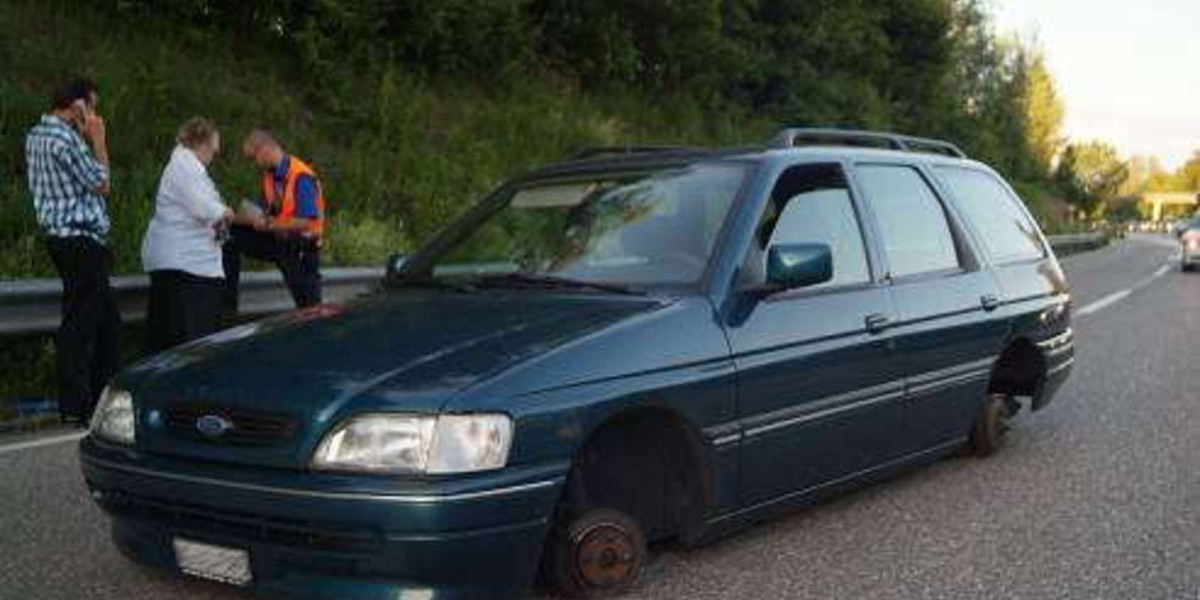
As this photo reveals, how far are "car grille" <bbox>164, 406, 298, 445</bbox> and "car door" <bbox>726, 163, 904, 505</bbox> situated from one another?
1.57 meters

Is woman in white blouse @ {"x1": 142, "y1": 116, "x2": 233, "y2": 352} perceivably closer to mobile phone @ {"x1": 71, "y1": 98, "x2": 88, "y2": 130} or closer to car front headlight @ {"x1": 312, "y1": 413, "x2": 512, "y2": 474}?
mobile phone @ {"x1": 71, "y1": 98, "x2": 88, "y2": 130}

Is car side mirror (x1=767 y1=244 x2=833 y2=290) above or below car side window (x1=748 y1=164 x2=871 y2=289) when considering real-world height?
below

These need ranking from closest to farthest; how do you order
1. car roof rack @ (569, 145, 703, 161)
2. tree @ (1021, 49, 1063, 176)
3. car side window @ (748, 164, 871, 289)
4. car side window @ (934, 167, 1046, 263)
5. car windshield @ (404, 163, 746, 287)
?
car windshield @ (404, 163, 746, 287) → car side window @ (748, 164, 871, 289) → car roof rack @ (569, 145, 703, 161) → car side window @ (934, 167, 1046, 263) → tree @ (1021, 49, 1063, 176)

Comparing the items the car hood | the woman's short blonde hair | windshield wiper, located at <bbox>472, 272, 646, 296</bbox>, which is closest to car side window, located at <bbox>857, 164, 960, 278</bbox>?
windshield wiper, located at <bbox>472, 272, 646, 296</bbox>

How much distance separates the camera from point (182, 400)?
4102 millimetres

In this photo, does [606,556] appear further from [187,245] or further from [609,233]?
[187,245]

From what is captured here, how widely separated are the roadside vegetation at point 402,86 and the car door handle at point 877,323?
525 centimetres

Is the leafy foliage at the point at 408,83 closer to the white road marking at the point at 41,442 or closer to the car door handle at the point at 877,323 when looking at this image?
the white road marking at the point at 41,442

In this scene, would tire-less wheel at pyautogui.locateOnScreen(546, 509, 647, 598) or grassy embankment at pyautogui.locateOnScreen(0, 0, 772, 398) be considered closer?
tire-less wheel at pyautogui.locateOnScreen(546, 509, 647, 598)

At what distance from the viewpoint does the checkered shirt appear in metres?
7.95

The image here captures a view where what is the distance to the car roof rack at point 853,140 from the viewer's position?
19.4ft

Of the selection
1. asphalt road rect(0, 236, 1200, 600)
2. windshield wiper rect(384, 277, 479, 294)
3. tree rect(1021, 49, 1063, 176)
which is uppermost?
tree rect(1021, 49, 1063, 176)

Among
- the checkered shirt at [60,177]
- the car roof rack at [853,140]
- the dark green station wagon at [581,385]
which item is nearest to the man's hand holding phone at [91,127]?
the checkered shirt at [60,177]

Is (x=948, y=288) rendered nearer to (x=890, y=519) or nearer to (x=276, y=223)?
(x=890, y=519)
